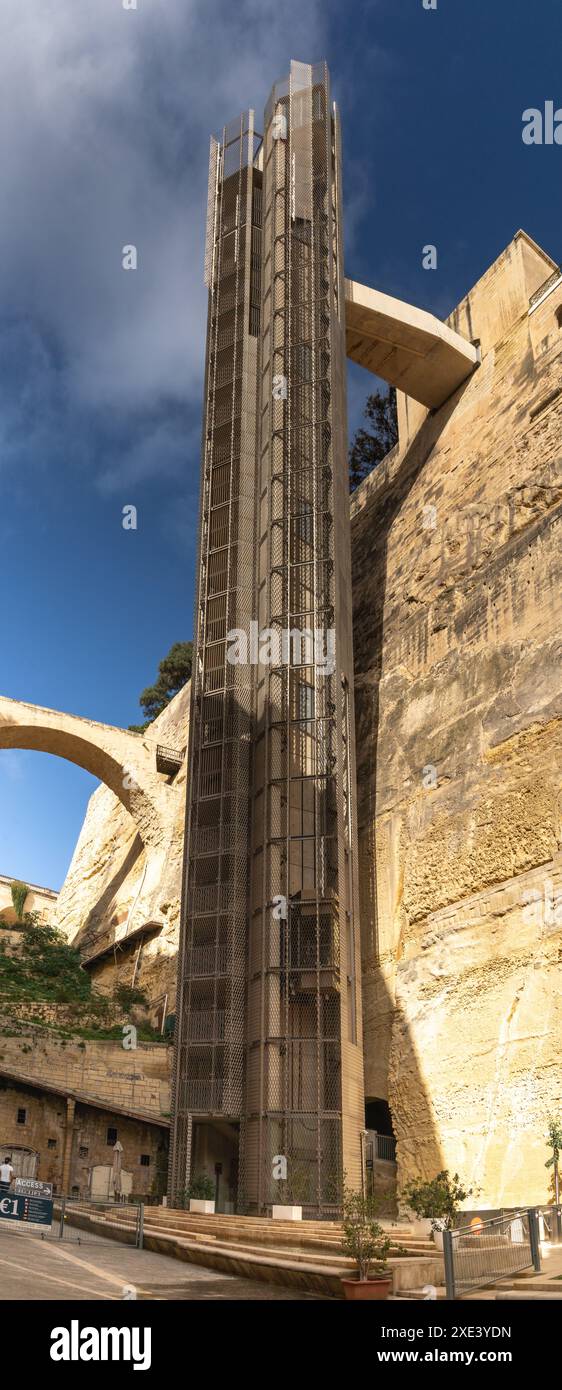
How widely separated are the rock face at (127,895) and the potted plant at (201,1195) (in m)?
11.8

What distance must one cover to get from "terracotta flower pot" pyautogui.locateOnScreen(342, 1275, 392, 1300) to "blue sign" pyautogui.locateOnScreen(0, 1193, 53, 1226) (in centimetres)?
592

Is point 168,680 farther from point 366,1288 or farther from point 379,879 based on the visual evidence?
point 366,1288

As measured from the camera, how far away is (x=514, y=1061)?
18.2m

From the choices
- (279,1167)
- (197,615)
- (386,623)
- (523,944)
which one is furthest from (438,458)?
(279,1167)

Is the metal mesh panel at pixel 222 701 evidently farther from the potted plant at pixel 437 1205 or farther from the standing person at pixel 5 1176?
the potted plant at pixel 437 1205

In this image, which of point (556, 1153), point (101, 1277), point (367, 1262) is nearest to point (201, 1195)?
point (556, 1153)

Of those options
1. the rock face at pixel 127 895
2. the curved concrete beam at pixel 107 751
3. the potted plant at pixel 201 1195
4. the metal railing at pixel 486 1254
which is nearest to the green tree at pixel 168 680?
the rock face at pixel 127 895

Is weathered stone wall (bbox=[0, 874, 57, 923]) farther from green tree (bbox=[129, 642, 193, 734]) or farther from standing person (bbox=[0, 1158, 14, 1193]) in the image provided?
standing person (bbox=[0, 1158, 14, 1193])

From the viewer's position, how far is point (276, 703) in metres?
23.0

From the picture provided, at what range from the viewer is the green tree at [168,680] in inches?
2162

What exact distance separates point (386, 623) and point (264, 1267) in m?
18.3

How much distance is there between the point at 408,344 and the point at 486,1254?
23125 millimetres

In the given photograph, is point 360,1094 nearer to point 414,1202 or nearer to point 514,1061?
point 514,1061

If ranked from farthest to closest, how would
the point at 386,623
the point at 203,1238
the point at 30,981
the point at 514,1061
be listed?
the point at 30,981 < the point at 386,623 < the point at 514,1061 < the point at 203,1238
